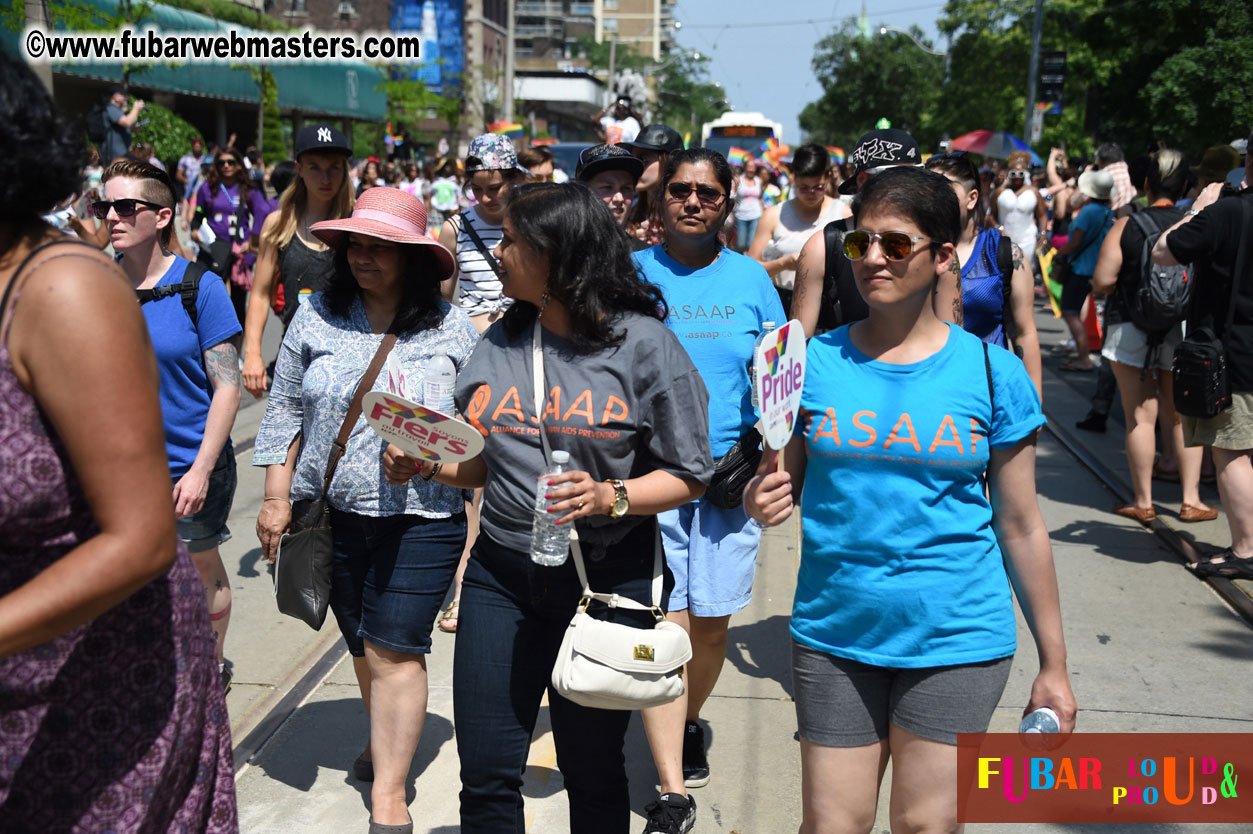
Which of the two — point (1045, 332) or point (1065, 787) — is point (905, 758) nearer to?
point (1065, 787)

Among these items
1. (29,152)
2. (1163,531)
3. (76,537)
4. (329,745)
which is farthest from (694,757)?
(1163,531)

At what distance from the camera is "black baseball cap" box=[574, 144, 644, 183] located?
17.7ft

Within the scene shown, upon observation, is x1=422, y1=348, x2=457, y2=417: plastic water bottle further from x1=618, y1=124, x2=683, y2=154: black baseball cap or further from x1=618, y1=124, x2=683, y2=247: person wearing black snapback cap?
x1=618, y1=124, x2=683, y2=154: black baseball cap

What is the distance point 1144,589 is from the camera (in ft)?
20.5

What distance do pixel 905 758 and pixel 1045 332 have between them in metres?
14.4

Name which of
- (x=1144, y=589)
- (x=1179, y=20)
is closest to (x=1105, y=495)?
(x=1144, y=589)

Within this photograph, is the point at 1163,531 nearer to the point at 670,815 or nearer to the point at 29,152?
the point at 670,815

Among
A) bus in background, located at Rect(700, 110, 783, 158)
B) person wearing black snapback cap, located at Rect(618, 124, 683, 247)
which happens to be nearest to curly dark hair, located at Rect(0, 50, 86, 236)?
person wearing black snapback cap, located at Rect(618, 124, 683, 247)

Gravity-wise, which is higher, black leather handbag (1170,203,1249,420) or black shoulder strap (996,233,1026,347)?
black shoulder strap (996,233,1026,347)

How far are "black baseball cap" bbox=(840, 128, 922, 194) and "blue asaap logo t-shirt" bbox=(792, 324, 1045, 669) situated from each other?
6.77ft

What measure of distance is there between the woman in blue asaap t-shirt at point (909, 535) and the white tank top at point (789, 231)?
4460mm

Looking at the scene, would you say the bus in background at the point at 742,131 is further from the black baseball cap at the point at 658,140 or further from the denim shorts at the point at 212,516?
the denim shorts at the point at 212,516

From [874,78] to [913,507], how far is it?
66658 mm

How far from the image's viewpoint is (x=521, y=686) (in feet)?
9.74
